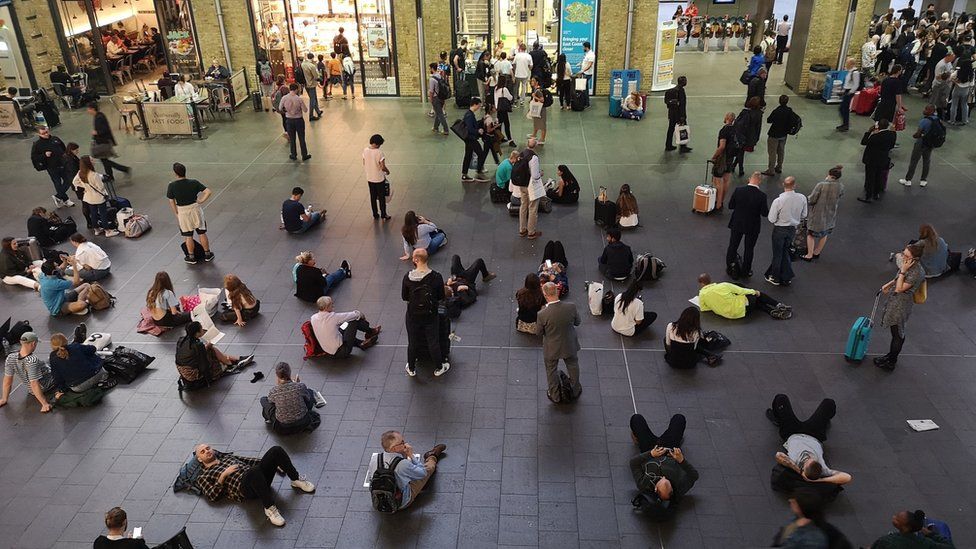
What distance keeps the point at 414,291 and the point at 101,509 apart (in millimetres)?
3711

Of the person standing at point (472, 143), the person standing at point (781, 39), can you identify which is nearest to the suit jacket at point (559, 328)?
the person standing at point (472, 143)

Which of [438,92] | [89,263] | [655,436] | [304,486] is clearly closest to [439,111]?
[438,92]

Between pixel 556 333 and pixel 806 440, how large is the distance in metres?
2.64

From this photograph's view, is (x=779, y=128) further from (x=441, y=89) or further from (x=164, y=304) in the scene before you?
(x=164, y=304)

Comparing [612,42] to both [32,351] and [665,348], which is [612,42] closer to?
[665,348]

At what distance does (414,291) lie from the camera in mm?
7969

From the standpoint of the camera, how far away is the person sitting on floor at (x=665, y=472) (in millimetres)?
6406

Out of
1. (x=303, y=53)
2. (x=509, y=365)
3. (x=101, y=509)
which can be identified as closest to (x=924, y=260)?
(x=509, y=365)

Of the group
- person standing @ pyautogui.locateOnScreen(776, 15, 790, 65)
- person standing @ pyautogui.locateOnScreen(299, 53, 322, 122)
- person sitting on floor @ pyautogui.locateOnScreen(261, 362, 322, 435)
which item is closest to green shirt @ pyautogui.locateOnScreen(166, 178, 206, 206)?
person sitting on floor @ pyautogui.locateOnScreen(261, 362, 322, 435)

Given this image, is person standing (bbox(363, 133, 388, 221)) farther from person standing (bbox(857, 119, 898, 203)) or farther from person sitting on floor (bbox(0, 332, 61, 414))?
person standing (bbox(857, 119, 898, 203))

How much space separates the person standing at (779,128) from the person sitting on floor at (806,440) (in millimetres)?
7718

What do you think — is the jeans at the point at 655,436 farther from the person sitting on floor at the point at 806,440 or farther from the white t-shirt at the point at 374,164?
the white t-shirt at the point at 374,164

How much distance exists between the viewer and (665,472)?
649 cm

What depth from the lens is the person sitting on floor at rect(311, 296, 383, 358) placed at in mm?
8688
